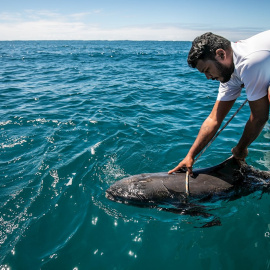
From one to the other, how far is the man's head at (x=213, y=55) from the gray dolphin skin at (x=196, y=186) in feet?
6.03

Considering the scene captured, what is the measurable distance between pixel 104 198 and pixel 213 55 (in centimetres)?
346

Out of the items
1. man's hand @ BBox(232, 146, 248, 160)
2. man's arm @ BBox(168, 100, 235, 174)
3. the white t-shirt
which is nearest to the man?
the white t-shirt

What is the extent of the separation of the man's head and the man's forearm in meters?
0.97

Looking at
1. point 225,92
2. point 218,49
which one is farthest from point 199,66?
point 225,92

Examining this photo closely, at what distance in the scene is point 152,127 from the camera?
26.1 feet

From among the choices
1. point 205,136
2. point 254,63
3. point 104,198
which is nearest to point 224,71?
point 254,63

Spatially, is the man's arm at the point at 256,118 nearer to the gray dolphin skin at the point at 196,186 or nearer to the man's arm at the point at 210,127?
the man's arm at the point at 210,127

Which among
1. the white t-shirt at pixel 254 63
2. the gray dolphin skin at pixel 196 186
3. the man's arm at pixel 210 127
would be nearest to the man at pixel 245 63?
the white t-shirt at pixel 254 63

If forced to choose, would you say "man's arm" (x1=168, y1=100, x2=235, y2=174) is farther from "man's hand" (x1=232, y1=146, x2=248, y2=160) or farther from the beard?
the beard

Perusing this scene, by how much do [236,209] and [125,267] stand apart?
→ 96.5 inches

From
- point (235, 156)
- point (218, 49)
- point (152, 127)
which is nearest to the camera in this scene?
point (218, 49)

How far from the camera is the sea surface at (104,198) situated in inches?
142

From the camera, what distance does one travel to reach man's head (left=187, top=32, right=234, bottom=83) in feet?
9.97

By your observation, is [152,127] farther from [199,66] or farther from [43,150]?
[199,66]
